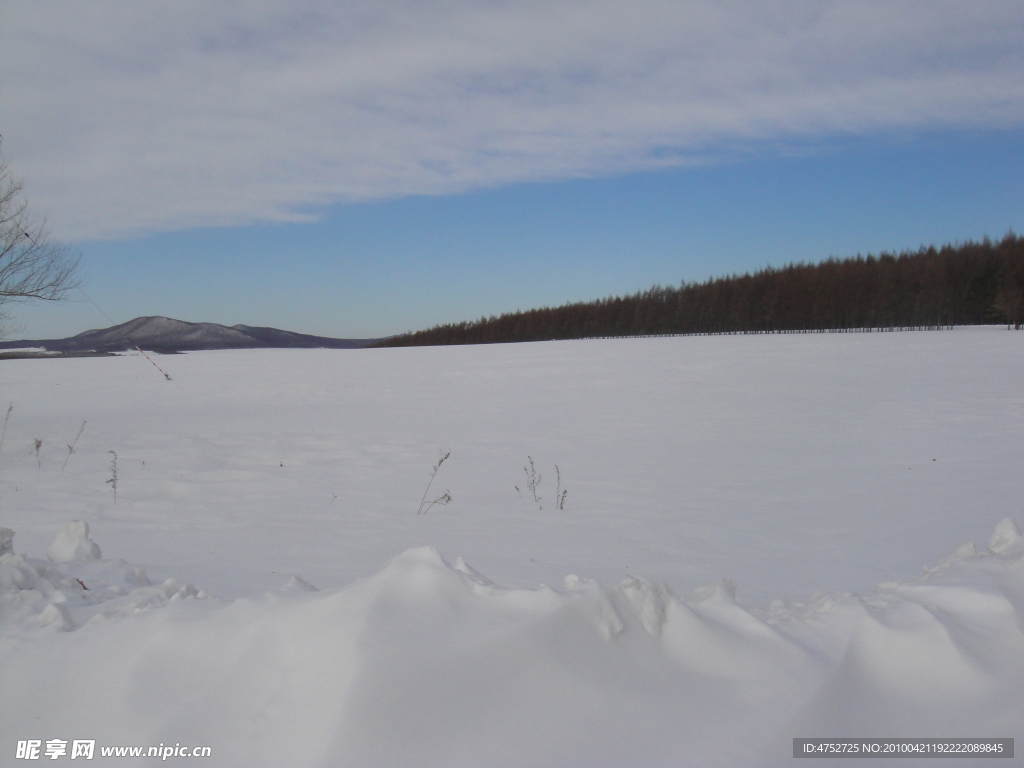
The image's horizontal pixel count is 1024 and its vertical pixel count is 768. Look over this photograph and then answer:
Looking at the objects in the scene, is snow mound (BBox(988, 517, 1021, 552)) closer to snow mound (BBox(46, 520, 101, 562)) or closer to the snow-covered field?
the snow-covered field

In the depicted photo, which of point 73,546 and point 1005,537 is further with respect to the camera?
point 73,546

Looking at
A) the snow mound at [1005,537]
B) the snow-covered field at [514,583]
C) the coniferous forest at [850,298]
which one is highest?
the coniferous forest at [850,298]

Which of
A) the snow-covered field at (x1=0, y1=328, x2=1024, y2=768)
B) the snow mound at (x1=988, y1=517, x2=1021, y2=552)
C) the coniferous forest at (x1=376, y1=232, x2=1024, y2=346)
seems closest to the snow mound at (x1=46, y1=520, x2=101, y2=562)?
the snow-covered field at (x1=0, y1=328, x2=1024, y2=768)

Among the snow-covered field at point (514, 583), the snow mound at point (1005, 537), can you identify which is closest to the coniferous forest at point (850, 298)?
the snow-covered field at point (514, 583)

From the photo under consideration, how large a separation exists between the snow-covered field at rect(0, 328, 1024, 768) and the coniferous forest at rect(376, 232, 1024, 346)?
38676 mm

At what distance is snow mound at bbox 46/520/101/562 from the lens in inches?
150

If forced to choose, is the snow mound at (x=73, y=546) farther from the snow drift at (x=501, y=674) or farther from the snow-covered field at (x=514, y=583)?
the snow drift at (x=501, y=674)

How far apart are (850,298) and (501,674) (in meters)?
55.7

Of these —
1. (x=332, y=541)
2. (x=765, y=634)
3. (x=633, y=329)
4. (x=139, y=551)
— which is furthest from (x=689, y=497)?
(x=633, y=329)

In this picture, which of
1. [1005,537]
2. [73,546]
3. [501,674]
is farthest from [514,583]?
[1005,537]

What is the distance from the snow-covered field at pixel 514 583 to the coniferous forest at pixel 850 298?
1523 inches

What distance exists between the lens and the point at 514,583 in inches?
172

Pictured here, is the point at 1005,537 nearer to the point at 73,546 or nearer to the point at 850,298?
the point at 73,546

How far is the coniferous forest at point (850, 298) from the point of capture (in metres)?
45.9
